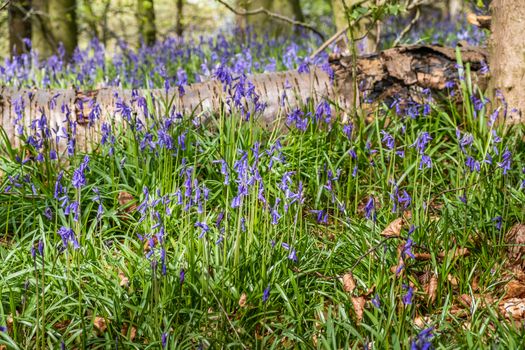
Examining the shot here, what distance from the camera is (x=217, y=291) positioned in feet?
9.82

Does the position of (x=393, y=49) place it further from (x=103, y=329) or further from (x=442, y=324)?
(x=103, y=329)

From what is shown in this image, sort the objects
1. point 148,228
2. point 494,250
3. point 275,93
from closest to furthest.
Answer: point 494,250 → point 148,228 → point 275,93

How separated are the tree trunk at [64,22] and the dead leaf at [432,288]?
29.7ft

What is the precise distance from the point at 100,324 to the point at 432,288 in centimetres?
158

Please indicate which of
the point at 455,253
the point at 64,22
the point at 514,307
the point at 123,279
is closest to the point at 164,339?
the point at 123,279

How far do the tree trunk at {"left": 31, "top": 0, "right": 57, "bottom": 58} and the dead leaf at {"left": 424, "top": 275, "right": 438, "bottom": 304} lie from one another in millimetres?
9727

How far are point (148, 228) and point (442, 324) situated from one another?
1714mm

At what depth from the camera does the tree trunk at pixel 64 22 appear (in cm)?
1104

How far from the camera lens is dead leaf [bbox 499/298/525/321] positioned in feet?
10.0

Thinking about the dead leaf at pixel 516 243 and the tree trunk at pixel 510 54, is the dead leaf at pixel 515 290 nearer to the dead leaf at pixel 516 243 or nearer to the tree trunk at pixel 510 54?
the dead leaf at pixel 516 243

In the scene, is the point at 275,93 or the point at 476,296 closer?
the point at 476,296

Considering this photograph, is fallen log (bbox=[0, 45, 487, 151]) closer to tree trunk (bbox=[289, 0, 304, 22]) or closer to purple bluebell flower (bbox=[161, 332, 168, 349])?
purple bluebell flower (bbox=[161, 332, 168, 349])

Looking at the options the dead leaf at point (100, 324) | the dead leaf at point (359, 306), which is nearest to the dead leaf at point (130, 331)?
the dead leaf at point (100, 324)

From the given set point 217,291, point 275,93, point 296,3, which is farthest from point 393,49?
point 296,3
